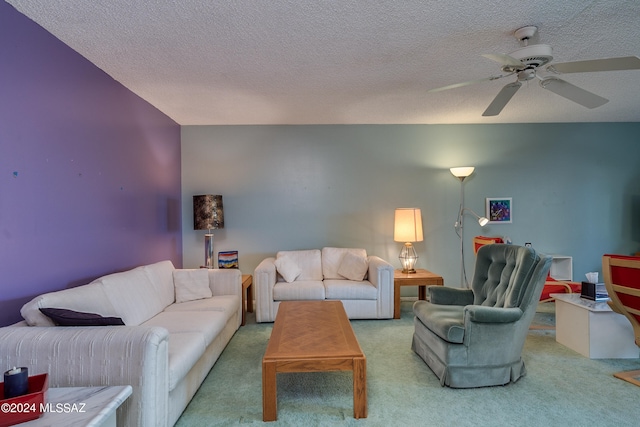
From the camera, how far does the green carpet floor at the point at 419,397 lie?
6.70 ft

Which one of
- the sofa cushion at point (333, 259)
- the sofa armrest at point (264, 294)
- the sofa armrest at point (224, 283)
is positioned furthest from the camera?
the sofa cushion at point (333, 259)

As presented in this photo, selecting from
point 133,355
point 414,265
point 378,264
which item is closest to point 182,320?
point 133,355

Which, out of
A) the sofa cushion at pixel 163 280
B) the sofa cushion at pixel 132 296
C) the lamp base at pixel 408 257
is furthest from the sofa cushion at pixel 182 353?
the lamp base at pixel 408 257

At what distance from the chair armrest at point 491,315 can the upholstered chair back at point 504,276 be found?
127 mm

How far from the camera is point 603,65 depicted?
192 centimetres

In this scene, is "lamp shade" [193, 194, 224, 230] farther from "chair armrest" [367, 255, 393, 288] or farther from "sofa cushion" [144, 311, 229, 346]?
"chair armrest" [367, 255, 393, 288]

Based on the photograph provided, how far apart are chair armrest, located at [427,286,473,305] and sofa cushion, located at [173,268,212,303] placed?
225 cm

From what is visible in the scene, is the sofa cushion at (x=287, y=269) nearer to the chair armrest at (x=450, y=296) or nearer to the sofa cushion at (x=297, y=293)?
the sofa cushion at (x=297, y=293)

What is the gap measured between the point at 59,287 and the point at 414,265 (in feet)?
13.0

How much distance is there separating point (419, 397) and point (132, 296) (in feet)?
7.52

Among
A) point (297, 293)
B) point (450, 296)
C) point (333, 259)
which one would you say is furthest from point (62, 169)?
point (450, 296)

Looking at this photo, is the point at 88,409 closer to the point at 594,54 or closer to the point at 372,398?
the point at 372,398

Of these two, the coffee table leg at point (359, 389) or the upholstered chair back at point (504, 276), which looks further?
the upholstered chair back at point (504, 276)

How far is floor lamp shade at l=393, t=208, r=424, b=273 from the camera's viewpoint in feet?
14.4
